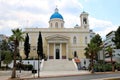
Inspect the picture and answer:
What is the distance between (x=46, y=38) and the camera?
75438 millimetres

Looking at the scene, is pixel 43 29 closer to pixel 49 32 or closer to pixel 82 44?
pixel 49 32

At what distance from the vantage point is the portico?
2943 inches

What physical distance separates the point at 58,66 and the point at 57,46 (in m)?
15.8

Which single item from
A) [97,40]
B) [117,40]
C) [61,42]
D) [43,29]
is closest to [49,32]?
[43,29]

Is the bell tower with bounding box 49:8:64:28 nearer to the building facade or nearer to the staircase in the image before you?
the building facade

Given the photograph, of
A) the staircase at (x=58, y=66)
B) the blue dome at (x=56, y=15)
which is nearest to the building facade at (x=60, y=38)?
the blue dome at (x=56, y=15)

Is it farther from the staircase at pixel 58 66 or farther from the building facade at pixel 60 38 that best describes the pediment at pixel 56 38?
the staircase at pixel 58 66

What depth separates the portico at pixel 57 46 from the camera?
74750 millimetres

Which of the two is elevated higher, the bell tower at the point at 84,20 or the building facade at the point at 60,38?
the bell tower at the point at 84,20

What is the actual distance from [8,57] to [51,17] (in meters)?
29.3

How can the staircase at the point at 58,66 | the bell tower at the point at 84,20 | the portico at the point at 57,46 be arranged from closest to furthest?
the staircase at the point at 58,66
the portico at the point at 57,46
the bell tower at the point at 84,20

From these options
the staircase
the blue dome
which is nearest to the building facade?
the blue dome

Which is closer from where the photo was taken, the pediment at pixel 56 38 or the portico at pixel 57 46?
the pediment at pixel 56 38

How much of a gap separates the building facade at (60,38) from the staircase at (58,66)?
11.5 m
